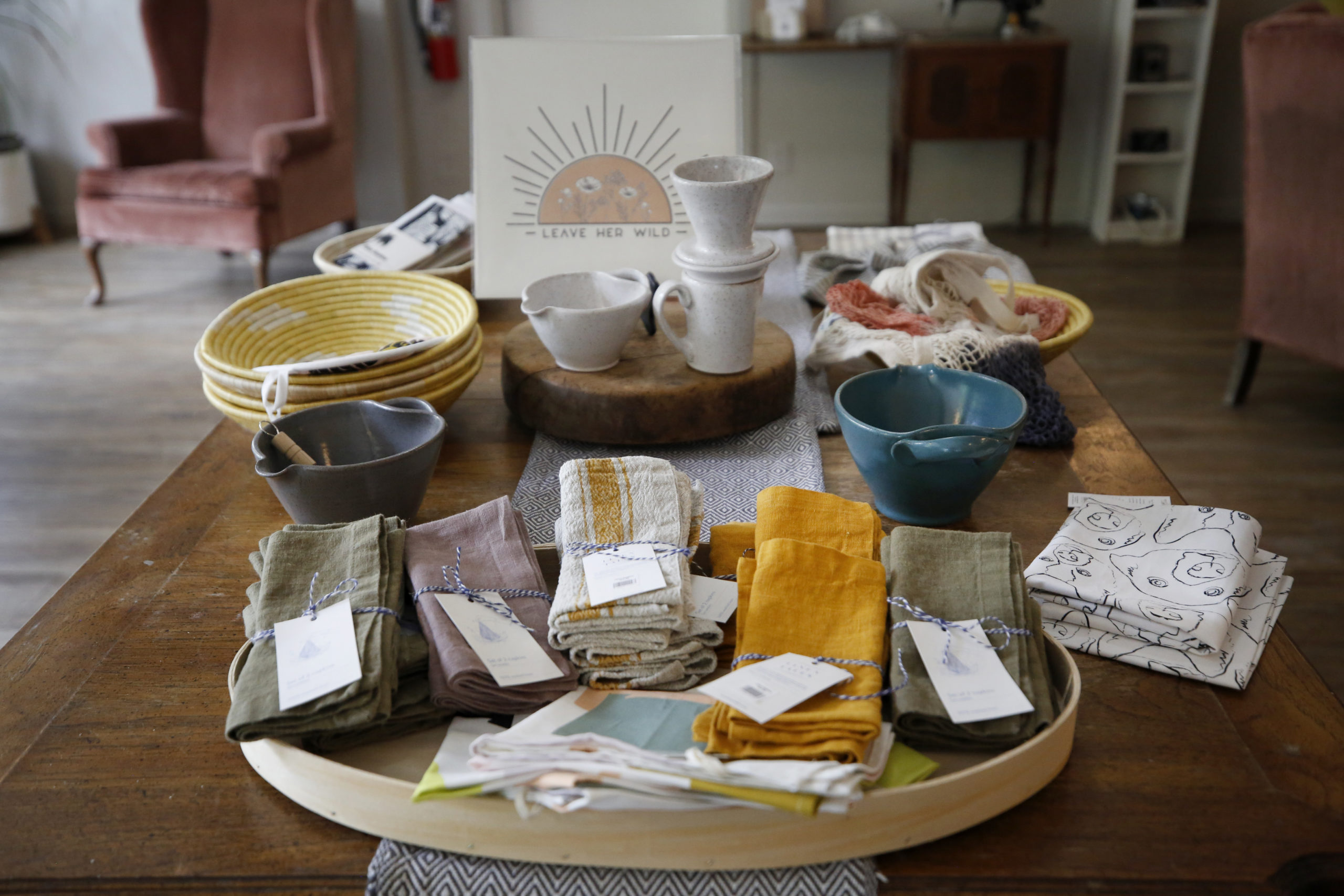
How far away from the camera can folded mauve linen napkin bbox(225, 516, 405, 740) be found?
64 cm

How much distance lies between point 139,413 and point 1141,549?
2463 millimetres

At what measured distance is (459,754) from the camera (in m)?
0.65

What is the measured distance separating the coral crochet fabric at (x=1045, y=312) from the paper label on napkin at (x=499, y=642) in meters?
0.83

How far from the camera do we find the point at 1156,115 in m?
3.78

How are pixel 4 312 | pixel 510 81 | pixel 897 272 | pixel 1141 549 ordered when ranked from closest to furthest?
pixel 1141 549
pixel 897 272
pixel 510 81
pixel 4 312

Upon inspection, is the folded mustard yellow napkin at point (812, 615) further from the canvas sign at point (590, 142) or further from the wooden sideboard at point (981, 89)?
the wooden sideboard at point (981, 89)

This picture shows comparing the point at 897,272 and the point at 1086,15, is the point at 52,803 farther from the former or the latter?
the point at 1086,15

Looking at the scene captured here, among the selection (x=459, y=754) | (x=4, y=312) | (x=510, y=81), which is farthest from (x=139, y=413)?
(x=459, y=754)

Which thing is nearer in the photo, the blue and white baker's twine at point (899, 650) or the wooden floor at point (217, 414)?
the blue and white baker's twine at point (899, 650)

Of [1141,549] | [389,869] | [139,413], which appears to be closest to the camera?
[389,869]

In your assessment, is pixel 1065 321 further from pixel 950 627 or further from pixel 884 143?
pixel 884 143

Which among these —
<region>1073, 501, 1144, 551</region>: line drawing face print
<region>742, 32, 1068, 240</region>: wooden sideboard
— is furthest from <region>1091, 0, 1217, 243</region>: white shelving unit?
<region>1073, 501, 1144, 551</region>: line drawing face print

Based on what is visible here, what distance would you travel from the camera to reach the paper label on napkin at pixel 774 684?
61cm

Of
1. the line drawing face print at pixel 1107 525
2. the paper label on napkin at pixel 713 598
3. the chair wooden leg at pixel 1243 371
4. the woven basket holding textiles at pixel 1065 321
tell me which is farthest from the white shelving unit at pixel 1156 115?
the paper label on napkin at pixel 713 598
